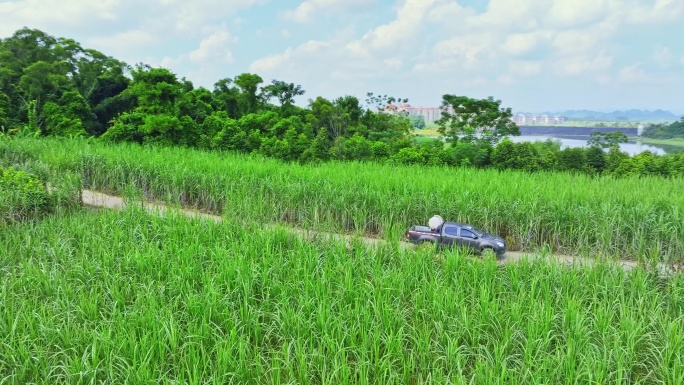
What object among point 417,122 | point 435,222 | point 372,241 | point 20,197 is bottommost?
point 372,241

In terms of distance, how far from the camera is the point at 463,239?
489 centimetres

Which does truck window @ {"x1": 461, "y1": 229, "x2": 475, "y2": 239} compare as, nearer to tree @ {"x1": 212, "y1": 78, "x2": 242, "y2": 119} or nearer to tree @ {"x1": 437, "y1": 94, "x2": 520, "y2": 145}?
tree @ {"x1": 437, "y1": 94, "x2": 520, "y2": 145}

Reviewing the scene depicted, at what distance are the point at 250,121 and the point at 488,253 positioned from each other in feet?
34.0

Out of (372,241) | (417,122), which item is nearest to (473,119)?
(417,122)

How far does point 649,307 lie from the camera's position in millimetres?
3578

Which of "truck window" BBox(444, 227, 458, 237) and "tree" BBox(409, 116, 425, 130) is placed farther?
"tree" BBox(409, 116, 425, 130)

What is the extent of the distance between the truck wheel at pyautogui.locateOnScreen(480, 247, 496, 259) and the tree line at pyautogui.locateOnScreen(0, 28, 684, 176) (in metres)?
6.09

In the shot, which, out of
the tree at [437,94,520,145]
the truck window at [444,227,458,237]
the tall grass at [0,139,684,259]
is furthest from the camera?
the tree at [437,94,520,145]

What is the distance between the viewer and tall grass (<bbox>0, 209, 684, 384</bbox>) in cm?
279

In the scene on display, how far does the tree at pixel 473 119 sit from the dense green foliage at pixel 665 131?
636 cm

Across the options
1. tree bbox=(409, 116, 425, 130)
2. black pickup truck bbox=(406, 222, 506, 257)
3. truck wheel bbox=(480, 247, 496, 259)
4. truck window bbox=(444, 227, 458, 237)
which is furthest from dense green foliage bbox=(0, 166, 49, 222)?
tree bbox=(409, 116, 425, 130)

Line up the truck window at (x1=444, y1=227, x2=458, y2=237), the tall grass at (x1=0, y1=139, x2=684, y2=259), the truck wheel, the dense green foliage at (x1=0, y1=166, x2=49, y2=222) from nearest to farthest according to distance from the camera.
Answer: the truck wheel, the truck window at (x1=444, y1=227, x2=458, y2=237), the tall grass at (x1=0, y1=139, x2=684, y2=259), the dense green foliage at (x1=0, y1=166, x2=49, y2=222)

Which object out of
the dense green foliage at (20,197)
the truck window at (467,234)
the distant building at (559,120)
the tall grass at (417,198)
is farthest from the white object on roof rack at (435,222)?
the distant building at (559,120)

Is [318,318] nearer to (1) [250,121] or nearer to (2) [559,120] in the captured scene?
(1) [250,121]
